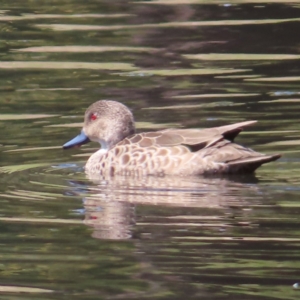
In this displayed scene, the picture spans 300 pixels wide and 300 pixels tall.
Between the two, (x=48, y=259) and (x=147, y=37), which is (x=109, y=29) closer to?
(x=147, y=37)

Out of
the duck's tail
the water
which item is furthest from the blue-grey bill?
the duck's tail

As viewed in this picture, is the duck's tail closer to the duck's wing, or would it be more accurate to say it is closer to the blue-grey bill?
the duck's wing

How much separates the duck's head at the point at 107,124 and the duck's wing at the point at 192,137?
23.3 inches

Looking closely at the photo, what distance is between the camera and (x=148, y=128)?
11695mm

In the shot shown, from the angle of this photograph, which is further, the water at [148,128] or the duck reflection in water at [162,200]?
the duck reflection in water at [162,200]

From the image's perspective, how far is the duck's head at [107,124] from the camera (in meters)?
10.8

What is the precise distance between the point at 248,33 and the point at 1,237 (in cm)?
798

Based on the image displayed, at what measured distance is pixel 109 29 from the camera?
51.5 ft

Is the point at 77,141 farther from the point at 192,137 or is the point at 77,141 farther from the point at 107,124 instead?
the point at 192,137

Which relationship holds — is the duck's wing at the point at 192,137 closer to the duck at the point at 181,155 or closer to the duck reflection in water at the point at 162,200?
the duck at the point at 181,155

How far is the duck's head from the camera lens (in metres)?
10.8

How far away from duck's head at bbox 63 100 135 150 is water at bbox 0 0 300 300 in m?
0.29

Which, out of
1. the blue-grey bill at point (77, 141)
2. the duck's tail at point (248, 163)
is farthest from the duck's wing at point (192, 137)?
the blue-grey bill at point (77, 141)

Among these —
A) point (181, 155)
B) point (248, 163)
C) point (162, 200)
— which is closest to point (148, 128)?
point (181, 155)
